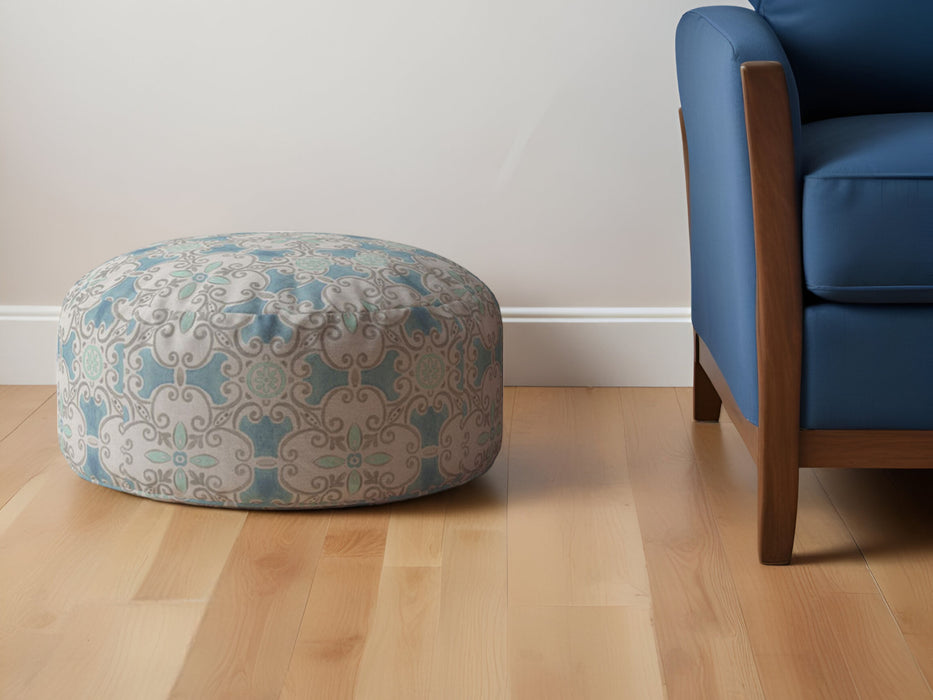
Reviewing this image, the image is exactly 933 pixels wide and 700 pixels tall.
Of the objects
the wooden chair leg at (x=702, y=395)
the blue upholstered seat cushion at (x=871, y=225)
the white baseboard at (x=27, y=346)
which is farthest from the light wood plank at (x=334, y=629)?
the white baseboard at (x=27, y=346)

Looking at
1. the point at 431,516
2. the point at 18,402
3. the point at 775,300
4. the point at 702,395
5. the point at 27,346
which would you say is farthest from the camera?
the point at 27,346

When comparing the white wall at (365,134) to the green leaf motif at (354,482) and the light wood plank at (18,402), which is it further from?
the green leaf motif at (354,482)

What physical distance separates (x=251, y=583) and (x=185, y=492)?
0.22 m

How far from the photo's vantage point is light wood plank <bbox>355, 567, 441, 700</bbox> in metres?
0.96

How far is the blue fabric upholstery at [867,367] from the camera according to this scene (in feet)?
3.69

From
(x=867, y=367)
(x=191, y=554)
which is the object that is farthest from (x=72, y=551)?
(x=867, y=367)

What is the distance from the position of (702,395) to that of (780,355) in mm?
631

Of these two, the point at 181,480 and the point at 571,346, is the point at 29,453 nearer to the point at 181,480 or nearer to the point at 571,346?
the point at 181,480

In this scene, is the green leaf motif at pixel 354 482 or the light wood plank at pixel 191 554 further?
the green leaf motif at pixel 354 482

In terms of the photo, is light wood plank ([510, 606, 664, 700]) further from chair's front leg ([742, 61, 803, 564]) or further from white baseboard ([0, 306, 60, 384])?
white baseboard ([0, 306, 60, 384])

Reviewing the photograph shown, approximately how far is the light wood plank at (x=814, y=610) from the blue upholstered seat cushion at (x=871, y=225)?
33 cm

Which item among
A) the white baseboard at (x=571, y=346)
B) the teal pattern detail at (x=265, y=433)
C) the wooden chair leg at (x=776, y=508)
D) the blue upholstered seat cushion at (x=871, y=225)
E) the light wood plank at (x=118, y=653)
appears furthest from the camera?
the white baseboard at (x=571, y=346)

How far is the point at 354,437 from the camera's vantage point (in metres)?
1.30

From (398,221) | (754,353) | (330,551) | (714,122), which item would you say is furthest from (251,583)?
(398,221)
